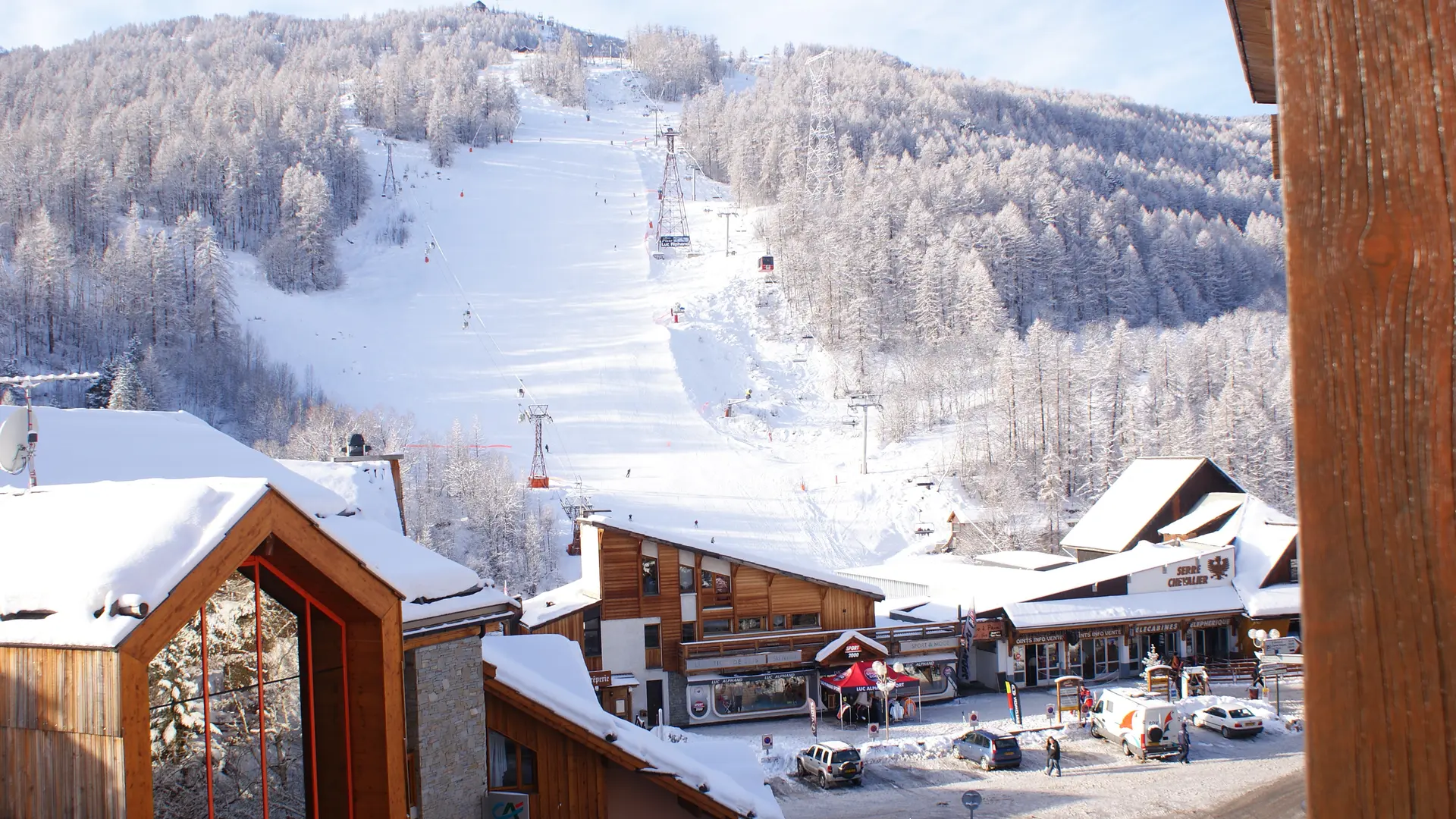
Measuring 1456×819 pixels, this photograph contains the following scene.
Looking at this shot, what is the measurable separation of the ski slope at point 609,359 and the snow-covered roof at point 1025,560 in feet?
25.7

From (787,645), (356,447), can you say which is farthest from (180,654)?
(787,645)

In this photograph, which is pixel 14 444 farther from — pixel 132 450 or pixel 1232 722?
pixel 1232 722

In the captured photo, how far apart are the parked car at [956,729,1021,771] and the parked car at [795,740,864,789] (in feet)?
8.72

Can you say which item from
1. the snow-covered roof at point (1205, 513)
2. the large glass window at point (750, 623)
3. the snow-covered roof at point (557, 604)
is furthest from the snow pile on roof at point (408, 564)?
the snow-covered roof at point (1205, 513)

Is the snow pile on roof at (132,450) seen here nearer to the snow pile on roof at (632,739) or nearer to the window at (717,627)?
the snow pile on roof at (632,739)

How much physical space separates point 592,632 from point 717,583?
380 cm

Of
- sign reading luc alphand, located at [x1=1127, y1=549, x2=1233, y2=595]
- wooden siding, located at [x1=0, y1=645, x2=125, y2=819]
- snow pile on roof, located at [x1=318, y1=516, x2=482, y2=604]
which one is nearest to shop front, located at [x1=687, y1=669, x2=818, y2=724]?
sign reading luc alphand, located at [x1=1127, y1=549, x2=1233, y2=595]

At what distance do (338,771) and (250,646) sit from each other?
116 cm

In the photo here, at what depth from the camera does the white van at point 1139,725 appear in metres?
22.6

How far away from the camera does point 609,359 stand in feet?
232

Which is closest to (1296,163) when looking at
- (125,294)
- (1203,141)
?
(125,294)

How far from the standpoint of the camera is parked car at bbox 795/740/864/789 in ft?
68.9

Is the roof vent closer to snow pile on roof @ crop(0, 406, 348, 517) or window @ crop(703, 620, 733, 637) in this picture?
snow pile on roof @ crop(0, 406, 348, 517)

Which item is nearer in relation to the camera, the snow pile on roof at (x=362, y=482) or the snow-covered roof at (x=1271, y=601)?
the snow pile on roof at (x=362, y=482)
